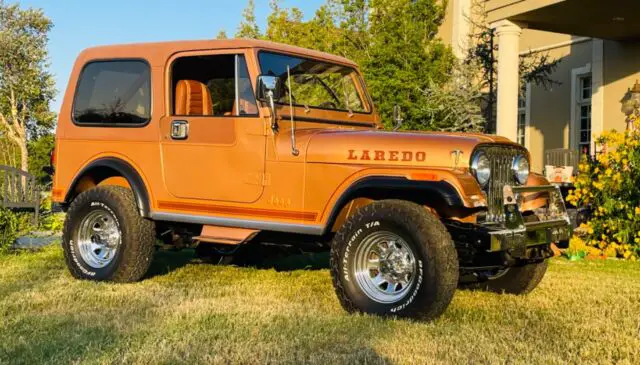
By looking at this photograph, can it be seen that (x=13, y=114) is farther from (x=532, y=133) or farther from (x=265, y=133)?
(x=265, y=133)

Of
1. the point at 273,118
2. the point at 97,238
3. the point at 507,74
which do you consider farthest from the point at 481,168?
the point at 507,74

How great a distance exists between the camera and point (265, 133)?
5.09 m

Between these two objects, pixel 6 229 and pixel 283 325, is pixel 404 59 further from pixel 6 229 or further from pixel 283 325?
pixel 283 325

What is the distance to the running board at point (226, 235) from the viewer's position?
520cm

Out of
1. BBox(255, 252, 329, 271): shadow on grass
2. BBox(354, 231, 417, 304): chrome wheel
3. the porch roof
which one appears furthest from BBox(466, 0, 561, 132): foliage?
BBox(354, 231, 417, 304): chrome wheel

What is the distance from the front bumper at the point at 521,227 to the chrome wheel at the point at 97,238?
3.03 m

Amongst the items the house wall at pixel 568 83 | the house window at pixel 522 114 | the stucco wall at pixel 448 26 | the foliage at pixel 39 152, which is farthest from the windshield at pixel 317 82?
the foliage at pixel 39 152

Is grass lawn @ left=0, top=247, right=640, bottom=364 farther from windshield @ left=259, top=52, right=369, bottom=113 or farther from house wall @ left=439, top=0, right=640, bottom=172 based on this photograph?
house wall @ left=439, top=0, right=640, bottom=172

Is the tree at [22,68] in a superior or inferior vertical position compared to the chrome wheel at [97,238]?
superior

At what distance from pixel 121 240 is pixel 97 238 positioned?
1.42ft

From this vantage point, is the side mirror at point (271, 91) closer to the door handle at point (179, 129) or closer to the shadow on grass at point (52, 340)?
the door handle at point (179, 129)

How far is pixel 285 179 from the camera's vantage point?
4.99 m

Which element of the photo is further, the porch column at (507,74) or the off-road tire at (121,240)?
the porch column at (507,74)

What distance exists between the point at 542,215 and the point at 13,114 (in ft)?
98.9
